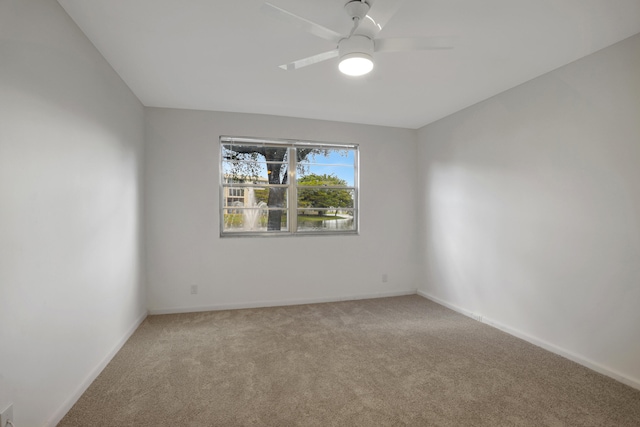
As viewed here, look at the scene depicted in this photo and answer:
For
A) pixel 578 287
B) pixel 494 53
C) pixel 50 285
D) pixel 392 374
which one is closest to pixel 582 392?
pixel 578 287

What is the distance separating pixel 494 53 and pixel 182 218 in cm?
362

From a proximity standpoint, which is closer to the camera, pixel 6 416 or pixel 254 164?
pixel 6 416

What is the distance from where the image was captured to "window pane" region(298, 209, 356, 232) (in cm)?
428

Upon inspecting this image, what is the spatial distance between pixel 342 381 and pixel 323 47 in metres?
2.51

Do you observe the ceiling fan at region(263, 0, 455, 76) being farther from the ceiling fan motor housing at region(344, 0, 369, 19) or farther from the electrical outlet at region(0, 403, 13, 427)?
the electrical outlet at region(0, 403, 13, 427)

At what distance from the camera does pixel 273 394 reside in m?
2.09

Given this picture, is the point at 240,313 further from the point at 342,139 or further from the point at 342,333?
the point at 342,139

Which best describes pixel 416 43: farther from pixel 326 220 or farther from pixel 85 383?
pixel 85 383

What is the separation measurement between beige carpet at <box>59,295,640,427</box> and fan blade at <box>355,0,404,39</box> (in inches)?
89.8

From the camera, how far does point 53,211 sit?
1.77 metres

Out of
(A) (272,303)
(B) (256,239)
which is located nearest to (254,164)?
(B) (256,239)

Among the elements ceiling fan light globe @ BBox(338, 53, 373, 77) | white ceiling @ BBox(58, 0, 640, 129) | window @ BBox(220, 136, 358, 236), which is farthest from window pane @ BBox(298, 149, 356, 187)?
ceiling fan light globe @ BBox(338, 53, 373, 77)

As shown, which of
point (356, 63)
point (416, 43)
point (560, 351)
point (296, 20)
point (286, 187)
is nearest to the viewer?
point (296, 20)

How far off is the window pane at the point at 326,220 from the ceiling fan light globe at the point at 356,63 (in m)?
2.54
